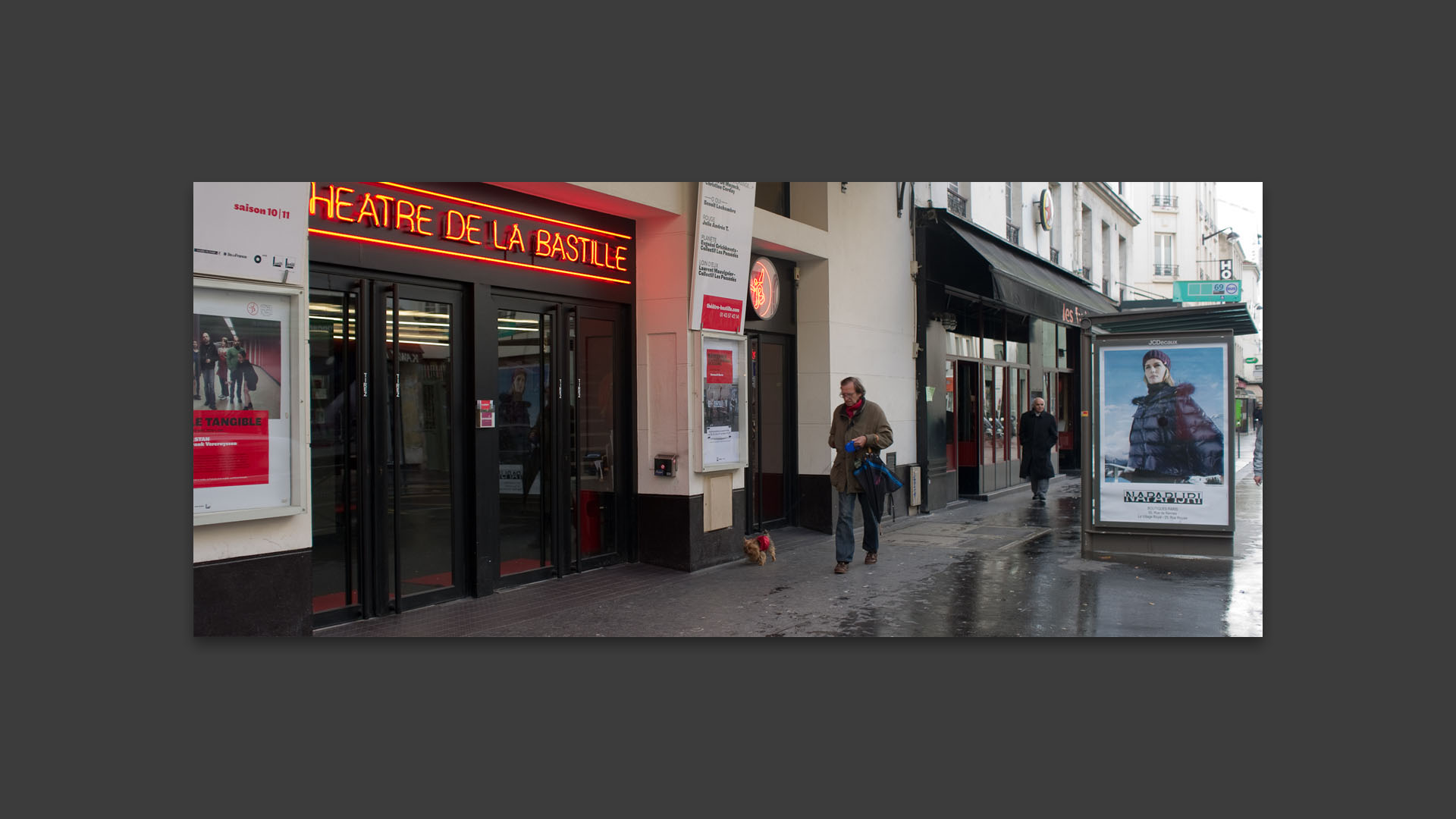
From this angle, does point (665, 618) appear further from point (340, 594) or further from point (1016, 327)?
point (1016, 327)

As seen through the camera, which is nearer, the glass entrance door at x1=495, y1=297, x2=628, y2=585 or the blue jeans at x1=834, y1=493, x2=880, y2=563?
the glass entrance door at x1=495, y1=297, x2=628, y2=585

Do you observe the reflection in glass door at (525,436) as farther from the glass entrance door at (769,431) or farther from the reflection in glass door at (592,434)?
the glass entrance door at (769,431)

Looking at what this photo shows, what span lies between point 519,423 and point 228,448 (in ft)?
8.81

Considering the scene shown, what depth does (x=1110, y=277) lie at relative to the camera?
2525 cm

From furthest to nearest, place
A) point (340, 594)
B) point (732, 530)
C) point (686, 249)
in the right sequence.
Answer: point (732, 530) < point (686, 249) < point (340, 594)

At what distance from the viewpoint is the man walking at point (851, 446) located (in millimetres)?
8898

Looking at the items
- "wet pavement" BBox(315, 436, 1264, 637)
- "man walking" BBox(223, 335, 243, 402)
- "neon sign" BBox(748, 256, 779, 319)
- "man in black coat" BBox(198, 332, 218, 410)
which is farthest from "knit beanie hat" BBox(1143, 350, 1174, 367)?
"man in black coat" BBox(198, 332, 218, 410)

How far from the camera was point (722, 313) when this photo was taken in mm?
9289

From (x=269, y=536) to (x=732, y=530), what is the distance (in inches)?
181

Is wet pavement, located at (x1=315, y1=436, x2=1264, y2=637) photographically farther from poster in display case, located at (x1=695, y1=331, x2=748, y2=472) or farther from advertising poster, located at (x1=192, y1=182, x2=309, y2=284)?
advertising poster, located at (x1=192, y1=182, x2=309, y2=284)

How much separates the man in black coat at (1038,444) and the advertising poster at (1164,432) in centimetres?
530

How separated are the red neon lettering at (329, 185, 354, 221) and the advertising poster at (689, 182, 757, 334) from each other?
10.4 ft

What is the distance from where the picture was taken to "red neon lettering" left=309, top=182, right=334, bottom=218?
20.9 feet

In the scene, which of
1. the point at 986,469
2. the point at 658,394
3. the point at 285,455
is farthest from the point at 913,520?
the point at 285,455
